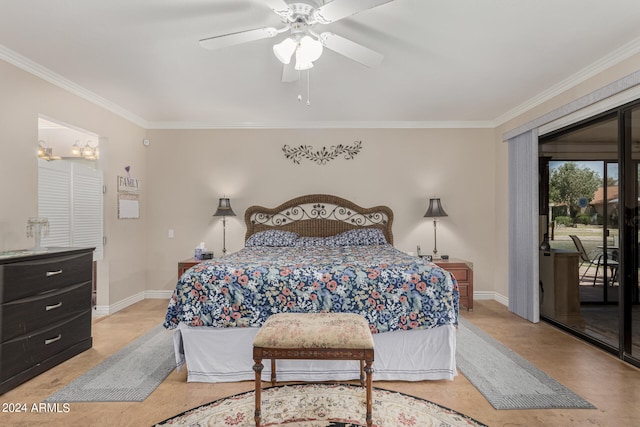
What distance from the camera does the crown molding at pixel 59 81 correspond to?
10.2 ft

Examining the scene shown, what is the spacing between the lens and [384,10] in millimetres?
2459

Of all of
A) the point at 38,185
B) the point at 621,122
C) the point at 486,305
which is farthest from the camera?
the point at 486,305

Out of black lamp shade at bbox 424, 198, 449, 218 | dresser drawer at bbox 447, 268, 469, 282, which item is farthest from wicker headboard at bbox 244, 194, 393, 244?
dresser drawer at bbox 447, 268, 469, 282

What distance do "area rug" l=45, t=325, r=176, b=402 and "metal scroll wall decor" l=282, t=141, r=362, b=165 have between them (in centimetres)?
304

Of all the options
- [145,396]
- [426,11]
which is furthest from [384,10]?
[145,396]

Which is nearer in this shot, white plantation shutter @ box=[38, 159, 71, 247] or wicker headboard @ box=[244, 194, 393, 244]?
white plantation shutter @ box=[38, 159, 71, 247]

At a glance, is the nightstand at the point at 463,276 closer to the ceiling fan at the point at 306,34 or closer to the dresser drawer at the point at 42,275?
the ceiling fan at the point at 306,34

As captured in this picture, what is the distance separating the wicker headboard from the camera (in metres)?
A: 5.26

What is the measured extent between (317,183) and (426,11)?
10.3 feet

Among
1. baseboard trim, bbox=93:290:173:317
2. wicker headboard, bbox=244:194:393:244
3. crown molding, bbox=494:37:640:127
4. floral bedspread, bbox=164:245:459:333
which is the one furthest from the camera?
wicker headboard, bbox=244:194:393:244

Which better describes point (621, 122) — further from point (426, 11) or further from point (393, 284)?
point (393, 284)

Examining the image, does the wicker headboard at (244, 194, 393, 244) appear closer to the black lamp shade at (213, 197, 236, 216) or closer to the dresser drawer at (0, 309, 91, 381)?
the black lamp shade at (213, 197, 236, 216)

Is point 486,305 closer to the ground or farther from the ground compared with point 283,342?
closer to the ground

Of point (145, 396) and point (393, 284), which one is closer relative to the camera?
point (145, 396)
